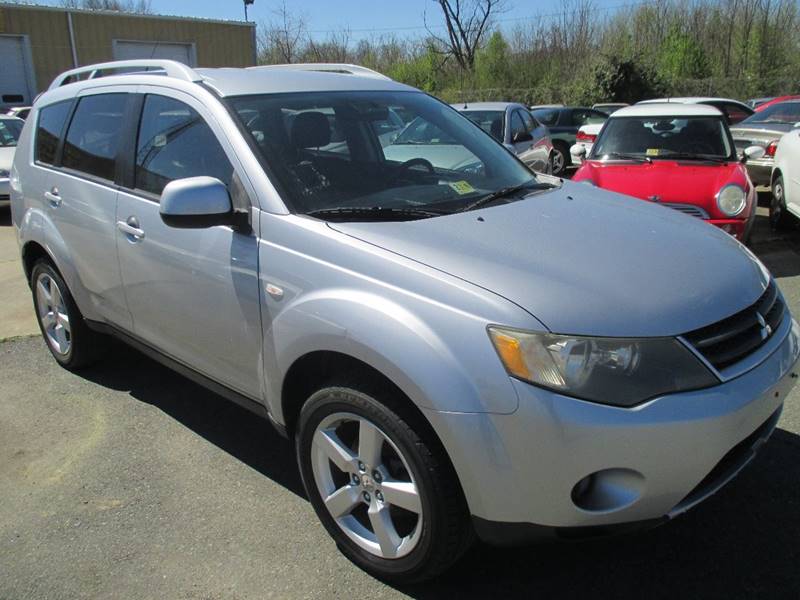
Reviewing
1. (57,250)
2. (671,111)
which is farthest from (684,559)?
(671,111)

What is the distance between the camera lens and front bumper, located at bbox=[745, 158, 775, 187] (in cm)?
912

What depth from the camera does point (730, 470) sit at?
2285 millimetres

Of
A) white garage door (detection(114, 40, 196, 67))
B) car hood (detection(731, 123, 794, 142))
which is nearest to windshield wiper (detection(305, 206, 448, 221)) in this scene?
car hood (detection(731, 123, 794, 142))

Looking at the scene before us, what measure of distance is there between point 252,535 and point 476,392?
4.50 ft

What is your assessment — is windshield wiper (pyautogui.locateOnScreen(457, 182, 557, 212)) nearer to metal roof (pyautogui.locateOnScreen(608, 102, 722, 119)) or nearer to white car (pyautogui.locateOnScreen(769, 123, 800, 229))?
metal roof (pyautogui.locateOnScreen(608, 102, 722, 119))

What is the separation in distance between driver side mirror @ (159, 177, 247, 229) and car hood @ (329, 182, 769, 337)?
0.45 m

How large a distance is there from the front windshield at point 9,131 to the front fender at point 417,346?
37.9 feet

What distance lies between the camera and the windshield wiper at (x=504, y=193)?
2891mm

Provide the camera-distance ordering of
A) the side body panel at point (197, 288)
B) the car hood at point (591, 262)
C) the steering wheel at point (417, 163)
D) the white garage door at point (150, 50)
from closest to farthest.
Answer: the car hood at point (591, 262), the side body panel at point (197, 288), the steering wheel at point (417, 163), the white garage door at point (150, 50)

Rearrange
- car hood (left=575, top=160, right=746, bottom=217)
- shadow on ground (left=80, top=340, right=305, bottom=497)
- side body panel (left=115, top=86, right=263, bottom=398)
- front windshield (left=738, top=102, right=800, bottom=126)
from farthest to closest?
front windshield (left=738, top=102, right=800, bottom=126) < car hood (left=575, top=160, right=746, bottom=217) < shadow on ground (left=80, top=340, right=305, bottom=497) < side body panel (left=115, top=86, right=263, bottom=398)

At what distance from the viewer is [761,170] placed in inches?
364

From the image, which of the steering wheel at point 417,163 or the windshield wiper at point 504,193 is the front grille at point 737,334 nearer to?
the windshield wiper at point 504,193

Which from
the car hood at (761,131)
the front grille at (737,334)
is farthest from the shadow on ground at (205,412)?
the car hood at (761,131)

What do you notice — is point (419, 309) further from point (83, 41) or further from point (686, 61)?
point (686, 61)
